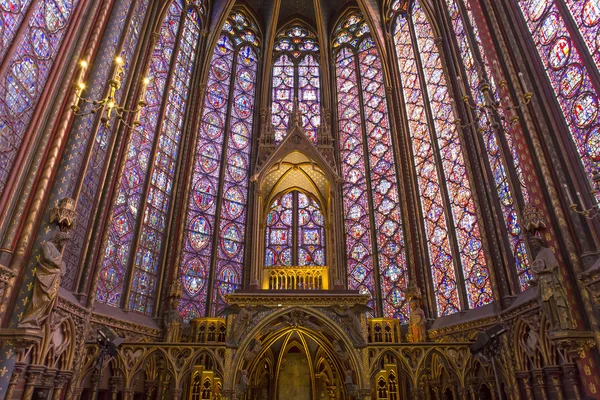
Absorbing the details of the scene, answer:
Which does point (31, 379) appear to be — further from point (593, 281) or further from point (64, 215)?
point (593, 281)

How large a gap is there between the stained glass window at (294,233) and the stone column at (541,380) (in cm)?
886

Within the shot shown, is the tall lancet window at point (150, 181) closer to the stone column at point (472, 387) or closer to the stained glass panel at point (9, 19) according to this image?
the stained glass panel at point (9, 19)

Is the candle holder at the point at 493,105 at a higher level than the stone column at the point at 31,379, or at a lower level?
higher

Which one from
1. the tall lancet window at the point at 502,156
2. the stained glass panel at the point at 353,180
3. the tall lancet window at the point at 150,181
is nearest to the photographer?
the tall lancet window at the point at 502,156

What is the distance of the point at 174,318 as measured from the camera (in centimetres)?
1272

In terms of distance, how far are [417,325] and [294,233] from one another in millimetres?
6355

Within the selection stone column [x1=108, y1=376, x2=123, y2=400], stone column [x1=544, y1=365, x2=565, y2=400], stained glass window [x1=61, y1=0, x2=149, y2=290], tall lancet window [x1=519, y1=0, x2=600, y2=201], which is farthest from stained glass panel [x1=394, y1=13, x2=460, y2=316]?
stained glass window [x1=61, y1=0, x2=149, y2=290]

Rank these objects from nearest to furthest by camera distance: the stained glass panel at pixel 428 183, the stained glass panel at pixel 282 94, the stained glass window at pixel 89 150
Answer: the stained glass window at pixel 89 150, the stained glass panel at pixel 428 183, the stained glass panel at pixel 282 94

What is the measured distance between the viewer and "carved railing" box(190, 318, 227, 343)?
11648mm

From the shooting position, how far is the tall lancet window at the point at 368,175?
1574cm

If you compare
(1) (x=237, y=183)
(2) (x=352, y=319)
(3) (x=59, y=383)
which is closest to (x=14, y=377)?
(3) (x=59, y=383)

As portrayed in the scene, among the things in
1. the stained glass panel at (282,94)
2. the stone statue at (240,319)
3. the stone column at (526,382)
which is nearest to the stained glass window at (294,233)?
the stained glass panel at (282,94)

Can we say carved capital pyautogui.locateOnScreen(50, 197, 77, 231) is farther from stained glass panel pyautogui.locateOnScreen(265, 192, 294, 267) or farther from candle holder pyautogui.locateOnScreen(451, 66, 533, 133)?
stained glass panel pyautogui.locateOnScreen(265, 192, 294, 267)

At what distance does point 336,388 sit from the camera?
13.5 meters
